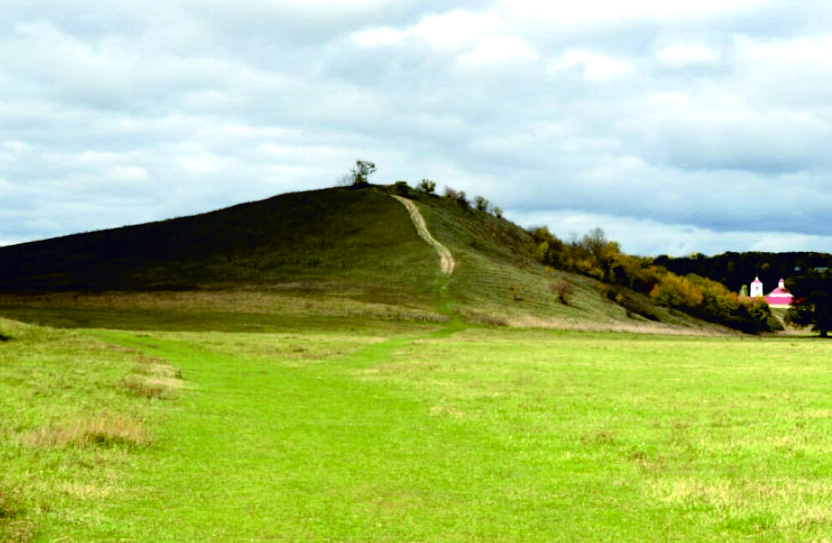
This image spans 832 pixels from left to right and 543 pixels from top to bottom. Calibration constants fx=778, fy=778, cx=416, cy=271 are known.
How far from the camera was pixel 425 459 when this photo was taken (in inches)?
780

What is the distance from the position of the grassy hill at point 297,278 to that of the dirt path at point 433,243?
5.60 ft

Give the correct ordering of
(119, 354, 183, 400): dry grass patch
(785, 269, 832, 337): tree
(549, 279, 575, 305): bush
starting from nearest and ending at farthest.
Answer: (119, 354, 183, 400): dry grass patch
(785, 269, 832, 337): tree
(549, 279, 575, 305): bush

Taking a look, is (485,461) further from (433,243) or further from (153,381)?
(433,243)

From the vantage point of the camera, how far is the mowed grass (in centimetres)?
1396

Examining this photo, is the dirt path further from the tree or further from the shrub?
the tree

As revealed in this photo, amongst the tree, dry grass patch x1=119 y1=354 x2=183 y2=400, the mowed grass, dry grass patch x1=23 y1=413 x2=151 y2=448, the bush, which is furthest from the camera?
the bush

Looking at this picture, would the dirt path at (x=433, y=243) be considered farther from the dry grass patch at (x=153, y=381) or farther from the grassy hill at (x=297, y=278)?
the dry grass patch at (x=153, y=381)

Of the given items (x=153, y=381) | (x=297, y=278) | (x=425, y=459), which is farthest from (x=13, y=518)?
(x=297, y=278)

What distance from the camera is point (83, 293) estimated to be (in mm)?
123688

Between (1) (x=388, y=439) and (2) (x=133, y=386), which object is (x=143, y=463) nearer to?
(1) (x=388, y=439)

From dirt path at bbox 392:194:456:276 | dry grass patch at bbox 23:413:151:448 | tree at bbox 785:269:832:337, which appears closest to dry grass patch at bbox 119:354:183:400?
dry grass patch at bbox 23:413:151:448

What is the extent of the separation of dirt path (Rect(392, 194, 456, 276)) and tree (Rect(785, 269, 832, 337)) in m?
60.7

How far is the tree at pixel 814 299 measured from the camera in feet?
438

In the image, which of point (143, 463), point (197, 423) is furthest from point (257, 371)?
point (143, 463)
